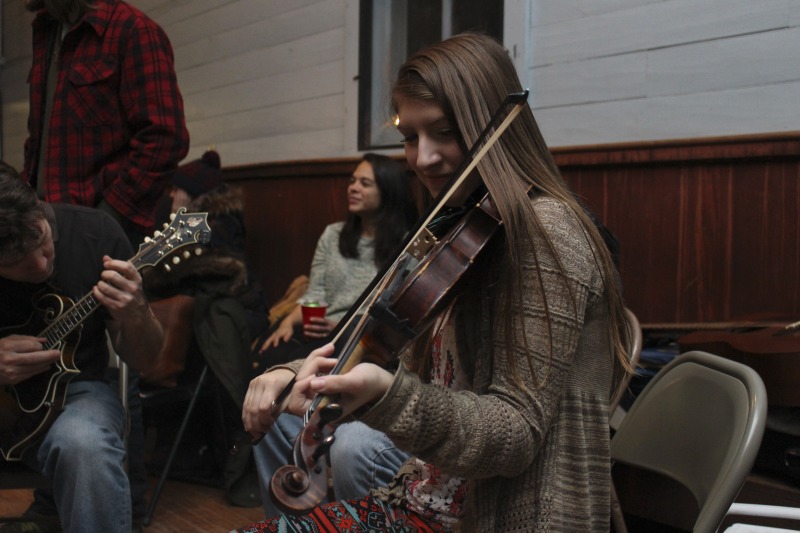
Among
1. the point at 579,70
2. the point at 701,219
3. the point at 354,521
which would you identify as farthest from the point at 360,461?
the point at 579,70

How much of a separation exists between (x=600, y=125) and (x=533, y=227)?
5.97 ft

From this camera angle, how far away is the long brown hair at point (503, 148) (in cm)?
102

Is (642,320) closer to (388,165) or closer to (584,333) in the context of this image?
(388,165)

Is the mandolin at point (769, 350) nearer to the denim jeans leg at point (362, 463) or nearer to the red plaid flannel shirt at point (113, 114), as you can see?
the denim jeans leg at point (362, 463)

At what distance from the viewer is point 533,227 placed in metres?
1.02

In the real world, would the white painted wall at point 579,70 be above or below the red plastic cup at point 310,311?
above

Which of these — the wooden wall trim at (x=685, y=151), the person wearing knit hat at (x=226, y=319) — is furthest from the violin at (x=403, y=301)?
the person wearing knit hat at (x=226, y=319)

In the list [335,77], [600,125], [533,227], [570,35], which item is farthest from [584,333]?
[335,77]

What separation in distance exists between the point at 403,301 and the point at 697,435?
569mm

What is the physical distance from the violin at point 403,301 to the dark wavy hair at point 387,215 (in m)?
1.98

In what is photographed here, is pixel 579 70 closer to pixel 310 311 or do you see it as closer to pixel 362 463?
pixel 310 311

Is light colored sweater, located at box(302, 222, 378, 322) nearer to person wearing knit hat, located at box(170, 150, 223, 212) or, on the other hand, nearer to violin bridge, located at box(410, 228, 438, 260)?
person wearing knit hat, located at box(170, 150, 223, 212)

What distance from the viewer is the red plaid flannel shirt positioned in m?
2.53

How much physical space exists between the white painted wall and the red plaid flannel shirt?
4.18 ft
